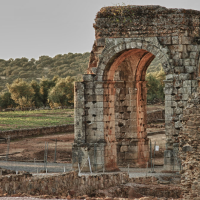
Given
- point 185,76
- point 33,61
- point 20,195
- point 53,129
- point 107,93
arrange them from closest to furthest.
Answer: point 20,195 → point 185,76 → point 107,93 → point 53,129 → point 33,61

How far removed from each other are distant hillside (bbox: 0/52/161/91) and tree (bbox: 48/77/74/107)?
52128 millimetres

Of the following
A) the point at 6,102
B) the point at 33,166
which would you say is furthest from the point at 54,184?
the point at 6,102

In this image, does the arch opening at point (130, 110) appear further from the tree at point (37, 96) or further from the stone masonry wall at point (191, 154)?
the tree at point (37, 96)

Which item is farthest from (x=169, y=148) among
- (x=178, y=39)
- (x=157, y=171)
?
(x=178, y=39)

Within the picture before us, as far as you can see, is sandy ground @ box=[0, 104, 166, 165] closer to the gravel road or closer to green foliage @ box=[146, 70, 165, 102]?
the gravel road

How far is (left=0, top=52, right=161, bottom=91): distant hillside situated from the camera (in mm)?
143250

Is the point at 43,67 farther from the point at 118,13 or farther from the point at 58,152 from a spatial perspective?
the point at 118,13

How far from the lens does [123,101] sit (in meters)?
27.1

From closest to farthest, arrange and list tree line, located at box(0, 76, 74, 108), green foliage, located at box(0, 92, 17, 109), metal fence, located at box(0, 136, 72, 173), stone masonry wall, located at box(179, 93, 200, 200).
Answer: stone masonry wall, located at box(179, 93, 200, 200) < metal fence, located at box(0, 136, 72, 173) < tree line, located at box(0, 76, 74, 108) < green foliage, located at box(0, 92, 17, 109)

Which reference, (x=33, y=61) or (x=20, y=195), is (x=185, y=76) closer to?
(x=20, y=195)

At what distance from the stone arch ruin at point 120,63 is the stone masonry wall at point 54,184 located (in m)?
3.46

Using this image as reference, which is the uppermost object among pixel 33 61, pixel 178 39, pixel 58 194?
pixel 33 61

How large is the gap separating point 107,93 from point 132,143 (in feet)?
12.2

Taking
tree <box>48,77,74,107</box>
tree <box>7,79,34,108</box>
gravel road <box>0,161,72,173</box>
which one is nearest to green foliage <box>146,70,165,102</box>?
tree <box>48,77,74,107</box>
